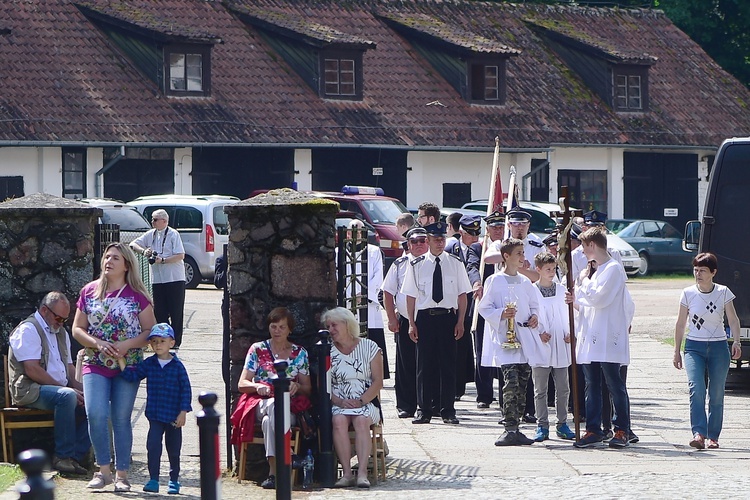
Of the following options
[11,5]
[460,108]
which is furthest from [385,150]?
[11,5]

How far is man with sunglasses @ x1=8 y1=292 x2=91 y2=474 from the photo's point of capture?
413 inches

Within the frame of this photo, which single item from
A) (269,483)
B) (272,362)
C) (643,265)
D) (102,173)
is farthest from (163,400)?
(643,265)

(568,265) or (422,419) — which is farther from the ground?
(568,265)

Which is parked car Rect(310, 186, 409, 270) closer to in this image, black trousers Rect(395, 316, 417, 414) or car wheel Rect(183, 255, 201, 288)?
car wheel Rect(183, 255, 201, 288)

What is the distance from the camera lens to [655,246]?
37.7 meters

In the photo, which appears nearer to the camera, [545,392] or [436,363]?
[545,392]

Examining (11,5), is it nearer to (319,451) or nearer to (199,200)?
(199,200)

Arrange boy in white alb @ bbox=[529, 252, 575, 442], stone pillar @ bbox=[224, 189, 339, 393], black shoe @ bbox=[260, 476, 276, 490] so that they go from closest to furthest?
1. black shoe @ bbox=[260, 476, 276, 490]
2. stone pillar @ bbox=[224, 189, 339, 393]
3. boy in white alb @ bbox=[529, 252, 575, 442]

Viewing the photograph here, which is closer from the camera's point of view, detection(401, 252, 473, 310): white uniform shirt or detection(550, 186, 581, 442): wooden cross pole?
detection(550, 186, 581, 442): wooden cross pole

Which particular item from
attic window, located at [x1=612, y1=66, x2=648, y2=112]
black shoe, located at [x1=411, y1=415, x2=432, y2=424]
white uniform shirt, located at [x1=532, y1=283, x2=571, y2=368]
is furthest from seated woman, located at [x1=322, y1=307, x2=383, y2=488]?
attic window, located at [x1=612, y1=66, x2=648, y2=112]

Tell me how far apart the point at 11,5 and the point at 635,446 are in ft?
88.9

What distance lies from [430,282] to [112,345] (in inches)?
163

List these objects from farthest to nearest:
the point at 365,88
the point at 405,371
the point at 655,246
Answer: the point at 365,88, the point at 655,246, the point at 405,371

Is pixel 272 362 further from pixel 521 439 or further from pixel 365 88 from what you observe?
pixel 365 88
